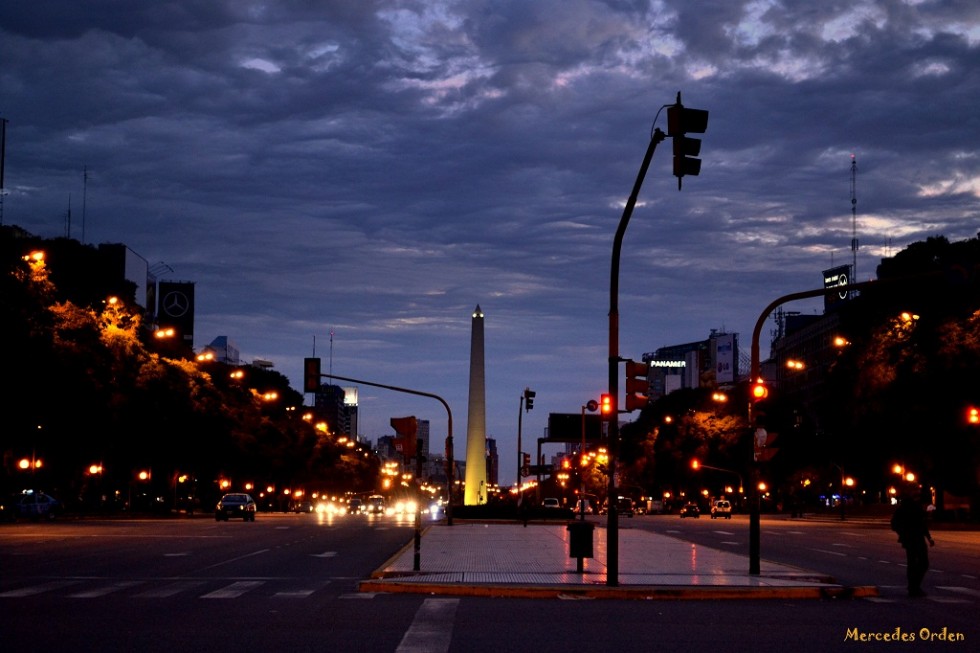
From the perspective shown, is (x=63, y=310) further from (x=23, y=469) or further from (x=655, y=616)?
(x=655, y=616)

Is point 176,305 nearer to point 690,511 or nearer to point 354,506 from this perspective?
point 354,506

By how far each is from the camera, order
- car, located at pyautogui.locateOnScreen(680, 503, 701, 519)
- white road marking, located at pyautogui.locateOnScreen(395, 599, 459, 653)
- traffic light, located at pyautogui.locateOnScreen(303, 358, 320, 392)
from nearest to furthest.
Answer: white road marking, located at pyautogui.locateOnScreen(395, 599, 459, 653) < traffic light, located at pyautogui.locateOnScreen(303, 358, 320, 392) < car, located at pyautogui.locateOnScreen(680, 503, 701, 519)

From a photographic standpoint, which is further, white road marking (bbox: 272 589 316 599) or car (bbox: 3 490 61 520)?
car (bbox: 3 490 61 520)

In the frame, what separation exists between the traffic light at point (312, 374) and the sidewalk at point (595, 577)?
1015cm

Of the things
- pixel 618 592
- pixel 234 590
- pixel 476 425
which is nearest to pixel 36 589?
pixel 234 590

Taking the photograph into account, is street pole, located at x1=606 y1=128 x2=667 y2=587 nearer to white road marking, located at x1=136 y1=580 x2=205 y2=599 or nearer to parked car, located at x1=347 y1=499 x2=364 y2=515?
white road marking, located at x1=136 y1=580 x2=205 y2=599

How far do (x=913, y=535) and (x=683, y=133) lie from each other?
26.2 ft

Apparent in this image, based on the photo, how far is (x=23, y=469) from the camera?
7512cm

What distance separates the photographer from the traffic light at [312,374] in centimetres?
4175

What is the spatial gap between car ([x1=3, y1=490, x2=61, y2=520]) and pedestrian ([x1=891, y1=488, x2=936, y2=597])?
54792 mm

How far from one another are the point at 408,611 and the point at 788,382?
578 feet

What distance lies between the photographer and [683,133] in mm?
18875

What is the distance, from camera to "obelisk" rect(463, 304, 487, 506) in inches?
3440

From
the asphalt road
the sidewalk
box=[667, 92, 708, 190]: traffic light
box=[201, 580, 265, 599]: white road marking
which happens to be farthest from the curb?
box=[667, 92, 708, 190]: traffic light
